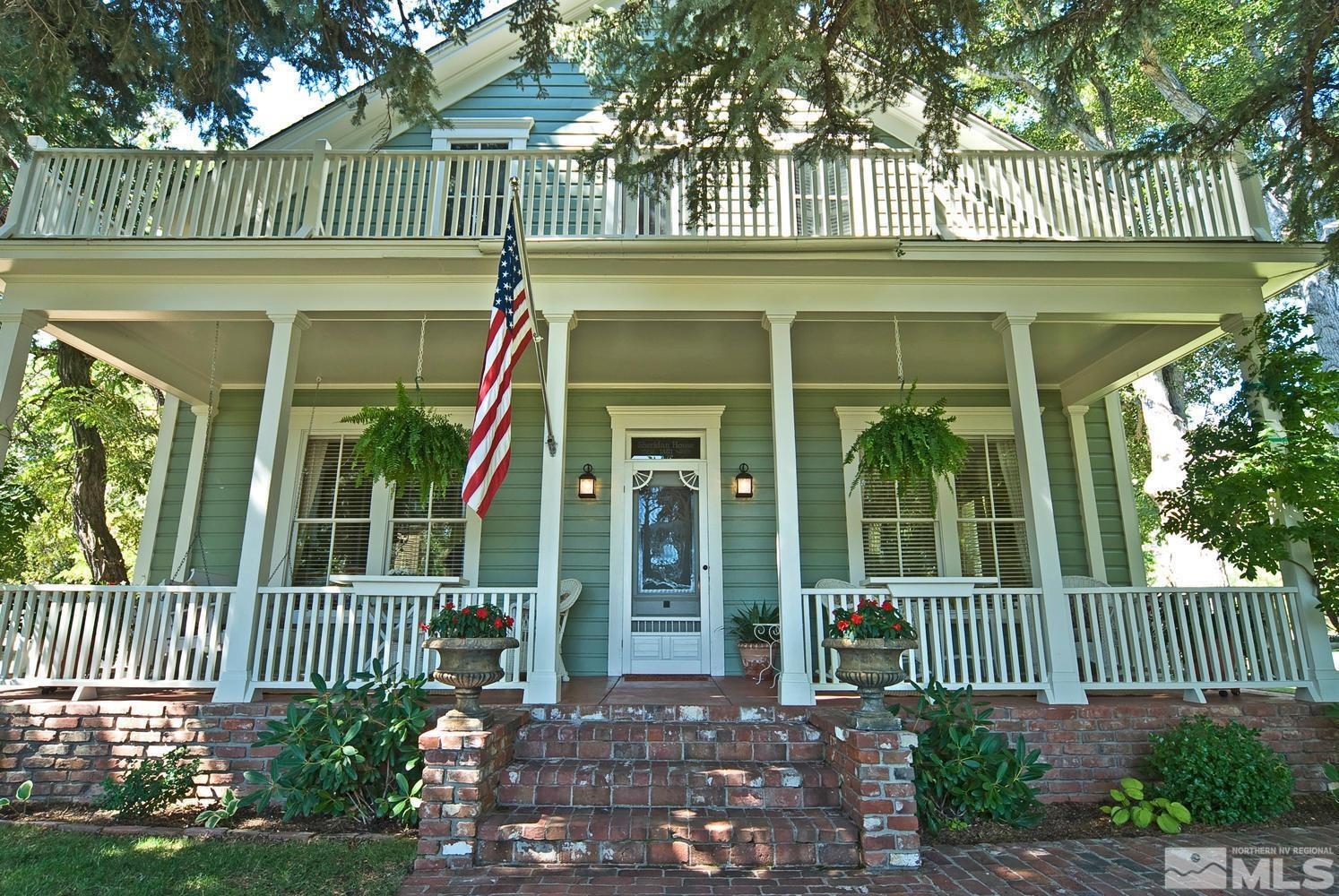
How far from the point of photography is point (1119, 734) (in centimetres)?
471

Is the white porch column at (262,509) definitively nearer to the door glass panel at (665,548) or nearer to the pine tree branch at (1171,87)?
the door glass panel at (665,548)

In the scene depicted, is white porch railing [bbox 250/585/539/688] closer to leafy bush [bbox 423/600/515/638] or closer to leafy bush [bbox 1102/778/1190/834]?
leafy bush [bbox 423/600/515/638]

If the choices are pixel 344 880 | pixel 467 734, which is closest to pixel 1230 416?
pixel 467 734

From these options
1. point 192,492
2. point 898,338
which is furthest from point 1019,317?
point 192,492

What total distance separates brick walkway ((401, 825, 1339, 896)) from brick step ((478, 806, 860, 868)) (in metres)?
0.06

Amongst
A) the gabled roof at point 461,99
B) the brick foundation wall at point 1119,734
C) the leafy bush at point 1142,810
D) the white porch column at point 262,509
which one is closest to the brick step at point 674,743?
the brick foundation wall at point 1119,734

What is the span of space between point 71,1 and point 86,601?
12.7 feet

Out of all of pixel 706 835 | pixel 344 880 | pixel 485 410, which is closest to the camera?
pixel 344 880

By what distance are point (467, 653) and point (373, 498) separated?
3757 mm

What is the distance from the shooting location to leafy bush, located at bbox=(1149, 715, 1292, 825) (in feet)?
13.9

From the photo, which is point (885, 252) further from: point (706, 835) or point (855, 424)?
point (706, 835)

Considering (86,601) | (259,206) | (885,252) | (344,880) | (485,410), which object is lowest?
(344,880)

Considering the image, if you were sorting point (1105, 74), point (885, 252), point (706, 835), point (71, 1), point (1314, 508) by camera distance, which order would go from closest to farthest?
point (706, 835)
point (71, 1)
point (1314, 508)
point (885, 252)
point (1105, 74)

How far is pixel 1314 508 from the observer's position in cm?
490
